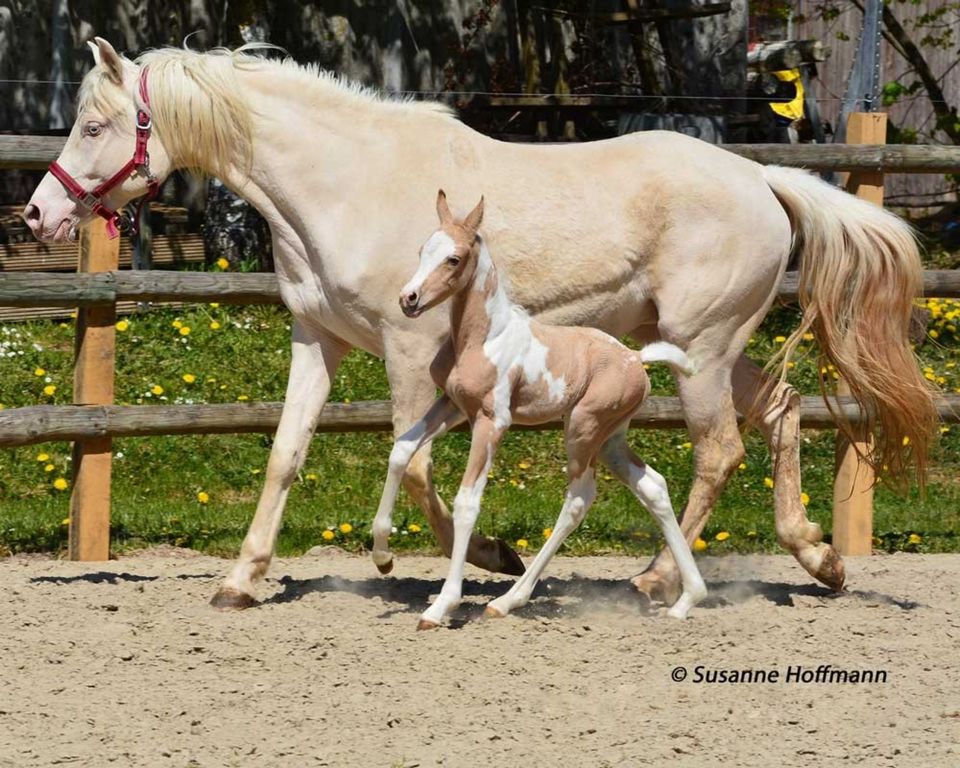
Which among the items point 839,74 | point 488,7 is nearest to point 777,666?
point 488,7

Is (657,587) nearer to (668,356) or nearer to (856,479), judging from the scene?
(668,356)

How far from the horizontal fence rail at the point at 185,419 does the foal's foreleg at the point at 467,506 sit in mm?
1559

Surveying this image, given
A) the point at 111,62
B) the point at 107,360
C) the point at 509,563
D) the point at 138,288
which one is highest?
the point at 111,62

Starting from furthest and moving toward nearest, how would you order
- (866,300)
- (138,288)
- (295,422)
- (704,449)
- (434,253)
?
1. (138,288)
2. (866,300)
3. (704,449)
4. (295,422)
5. (434,253)

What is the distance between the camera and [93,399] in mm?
5785

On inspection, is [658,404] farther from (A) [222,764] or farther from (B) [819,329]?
(A) [222,764]

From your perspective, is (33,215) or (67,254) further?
(67,254)

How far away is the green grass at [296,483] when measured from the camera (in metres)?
6.27

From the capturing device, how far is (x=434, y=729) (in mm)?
3527

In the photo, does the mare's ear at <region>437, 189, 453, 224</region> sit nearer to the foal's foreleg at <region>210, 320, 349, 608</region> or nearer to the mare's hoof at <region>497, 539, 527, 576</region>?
the foal's foreleg at <region>210, 320, 349, 608</region>

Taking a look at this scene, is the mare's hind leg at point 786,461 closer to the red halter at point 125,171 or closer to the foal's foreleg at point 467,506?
the foal's foreleg at point 467,506

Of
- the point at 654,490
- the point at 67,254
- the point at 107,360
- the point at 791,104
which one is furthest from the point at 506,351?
the point at 791,104

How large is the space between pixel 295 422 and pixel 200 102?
3.60 feet

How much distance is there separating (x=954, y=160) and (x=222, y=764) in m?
4.34
